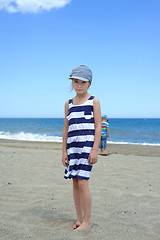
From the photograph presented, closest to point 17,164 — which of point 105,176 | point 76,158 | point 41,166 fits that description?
point 41,166

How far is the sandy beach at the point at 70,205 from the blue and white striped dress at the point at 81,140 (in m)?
0.70

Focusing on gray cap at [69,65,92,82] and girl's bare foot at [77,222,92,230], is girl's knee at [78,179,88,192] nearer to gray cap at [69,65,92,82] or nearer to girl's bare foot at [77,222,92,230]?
girl's bare foot at [77,222,92,230]

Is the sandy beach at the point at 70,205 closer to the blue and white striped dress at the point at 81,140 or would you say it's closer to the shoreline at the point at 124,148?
the blue and white striped dress at the point at 81,140

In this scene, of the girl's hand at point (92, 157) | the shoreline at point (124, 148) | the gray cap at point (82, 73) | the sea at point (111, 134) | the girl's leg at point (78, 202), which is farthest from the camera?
the sea at point (111, 134)

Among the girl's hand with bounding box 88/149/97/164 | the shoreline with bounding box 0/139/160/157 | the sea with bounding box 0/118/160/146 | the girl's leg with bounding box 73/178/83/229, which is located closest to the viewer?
the girl's hand with bounding box 88/149/97/164

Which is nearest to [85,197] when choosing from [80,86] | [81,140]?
[81,140]

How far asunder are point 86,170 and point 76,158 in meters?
0.18

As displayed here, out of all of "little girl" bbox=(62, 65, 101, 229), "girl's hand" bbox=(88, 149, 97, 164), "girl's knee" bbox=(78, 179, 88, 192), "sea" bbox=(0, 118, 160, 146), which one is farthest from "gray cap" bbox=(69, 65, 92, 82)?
"sea" bbox=(0, 118, 160, 146)

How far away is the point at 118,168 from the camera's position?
686 centimetres

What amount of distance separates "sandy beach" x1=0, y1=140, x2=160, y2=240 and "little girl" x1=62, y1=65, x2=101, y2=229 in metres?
0.34

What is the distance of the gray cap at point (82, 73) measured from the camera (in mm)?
2926

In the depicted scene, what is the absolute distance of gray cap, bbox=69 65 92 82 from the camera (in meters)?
2.93

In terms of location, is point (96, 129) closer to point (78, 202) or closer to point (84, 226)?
point (78, 202)

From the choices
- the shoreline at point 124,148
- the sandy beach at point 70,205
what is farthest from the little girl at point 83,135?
the shoreline at point 124,148
